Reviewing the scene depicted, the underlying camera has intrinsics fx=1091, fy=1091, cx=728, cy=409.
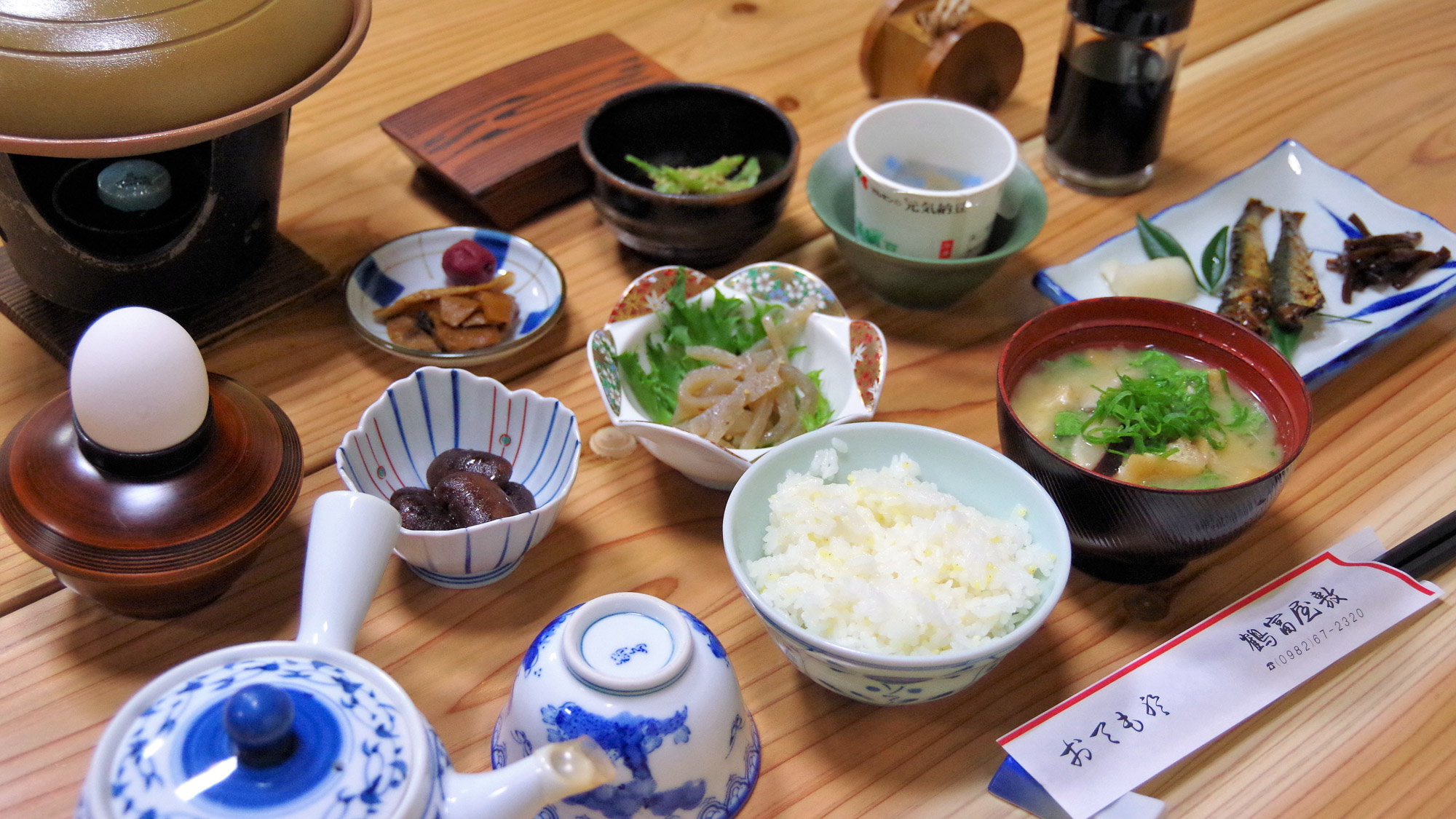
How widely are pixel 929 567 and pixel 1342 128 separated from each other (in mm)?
1609

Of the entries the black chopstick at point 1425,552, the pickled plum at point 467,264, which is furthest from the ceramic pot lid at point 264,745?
the black chopstick at point 1425,552

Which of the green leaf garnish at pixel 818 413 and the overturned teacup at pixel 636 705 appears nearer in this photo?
the overturned teacup at pixel 636 705

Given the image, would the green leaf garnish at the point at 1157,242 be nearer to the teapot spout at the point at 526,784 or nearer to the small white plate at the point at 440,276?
the small white plate at the point at 440,276

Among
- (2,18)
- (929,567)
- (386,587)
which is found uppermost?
(2,18)

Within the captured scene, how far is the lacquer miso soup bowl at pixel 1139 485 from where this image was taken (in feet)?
3.96

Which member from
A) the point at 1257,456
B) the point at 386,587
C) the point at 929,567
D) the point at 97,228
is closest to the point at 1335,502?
the point at 1257,456

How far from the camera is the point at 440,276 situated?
1771 mm

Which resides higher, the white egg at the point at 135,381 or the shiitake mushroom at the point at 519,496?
the white egg at the point at 135,381

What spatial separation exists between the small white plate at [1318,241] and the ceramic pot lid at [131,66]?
3.94ft

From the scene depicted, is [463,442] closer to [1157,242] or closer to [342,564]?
[342,564]

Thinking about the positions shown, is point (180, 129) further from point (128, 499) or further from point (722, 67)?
point (722, 67)

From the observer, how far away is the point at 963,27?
208 centimetres

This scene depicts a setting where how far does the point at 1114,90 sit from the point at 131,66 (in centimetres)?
152

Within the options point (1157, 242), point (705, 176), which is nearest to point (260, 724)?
point (705, 176)
